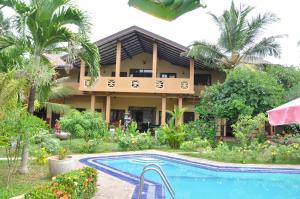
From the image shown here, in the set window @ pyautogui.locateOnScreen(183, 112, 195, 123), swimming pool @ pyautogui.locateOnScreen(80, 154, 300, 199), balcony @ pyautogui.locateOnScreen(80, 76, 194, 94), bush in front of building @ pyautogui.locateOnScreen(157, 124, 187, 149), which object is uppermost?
balcony @ pyautogui.locateOnScreen(80, 76, 194, 94)

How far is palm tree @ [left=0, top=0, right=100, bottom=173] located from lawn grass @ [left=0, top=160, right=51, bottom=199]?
377 millimetres

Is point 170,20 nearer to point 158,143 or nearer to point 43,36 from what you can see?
point 43,36

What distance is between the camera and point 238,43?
67.2ft

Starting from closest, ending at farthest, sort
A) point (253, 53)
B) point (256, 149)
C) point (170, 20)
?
point (170, 20) < point (256, 149) < point (253, 53)

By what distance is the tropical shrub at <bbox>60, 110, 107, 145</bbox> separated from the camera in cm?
1430

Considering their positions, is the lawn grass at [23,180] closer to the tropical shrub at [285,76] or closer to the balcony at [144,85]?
the balcony at [144,85]

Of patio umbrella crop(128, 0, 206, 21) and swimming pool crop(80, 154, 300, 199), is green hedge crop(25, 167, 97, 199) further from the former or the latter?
patio umbrella crop(128, 0, 206, 21)

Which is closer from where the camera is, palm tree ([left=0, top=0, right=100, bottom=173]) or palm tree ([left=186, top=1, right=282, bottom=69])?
palm tree ([left=0, top=0, right=100, bottom=173])

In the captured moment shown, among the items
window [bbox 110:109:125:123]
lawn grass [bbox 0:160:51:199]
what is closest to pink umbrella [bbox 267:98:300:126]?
lawn grass [bbox 0:160:51:199]

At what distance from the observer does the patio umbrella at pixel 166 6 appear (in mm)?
762

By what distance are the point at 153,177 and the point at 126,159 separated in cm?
339

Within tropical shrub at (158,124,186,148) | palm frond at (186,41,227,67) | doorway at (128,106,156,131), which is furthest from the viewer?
doorway at (128,106,156,131)

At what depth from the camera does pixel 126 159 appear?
13969 mm

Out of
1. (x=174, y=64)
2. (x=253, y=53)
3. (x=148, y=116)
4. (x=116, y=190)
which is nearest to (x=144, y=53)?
(x=174, y=64)
